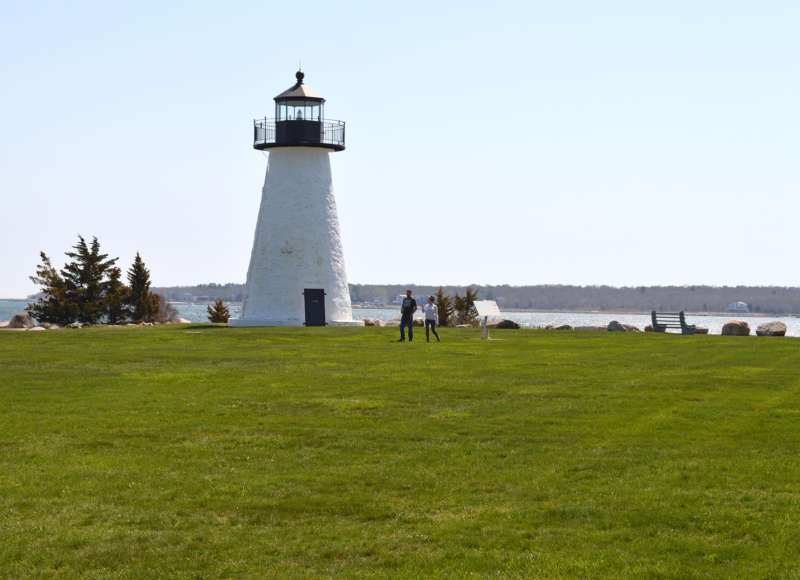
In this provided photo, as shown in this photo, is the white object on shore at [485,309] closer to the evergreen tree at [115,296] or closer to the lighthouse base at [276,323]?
the lighthouse base at [276,323]

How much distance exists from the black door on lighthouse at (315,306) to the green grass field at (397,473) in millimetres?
24579

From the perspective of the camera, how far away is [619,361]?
984 inches

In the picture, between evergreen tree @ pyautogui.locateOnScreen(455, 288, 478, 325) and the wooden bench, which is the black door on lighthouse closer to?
evergreen tree @ pyautogui.locateOnScreen(455, 288, 478, 325)

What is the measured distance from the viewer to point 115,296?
2226 inches

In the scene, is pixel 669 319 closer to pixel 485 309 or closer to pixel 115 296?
pixel 485 309

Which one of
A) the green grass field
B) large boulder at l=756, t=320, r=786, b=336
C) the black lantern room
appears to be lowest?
the green grass field

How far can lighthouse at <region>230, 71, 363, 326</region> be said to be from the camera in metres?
46.4

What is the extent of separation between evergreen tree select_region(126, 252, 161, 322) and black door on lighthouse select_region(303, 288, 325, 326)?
1603cm

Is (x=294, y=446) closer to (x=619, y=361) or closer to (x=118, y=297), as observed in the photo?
(x=619, y=361)

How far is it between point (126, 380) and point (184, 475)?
29.2 ft

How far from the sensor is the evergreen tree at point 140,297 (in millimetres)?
58906

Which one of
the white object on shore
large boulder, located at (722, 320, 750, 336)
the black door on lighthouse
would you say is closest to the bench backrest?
large boulder, located at (722, 320, 750, 336)

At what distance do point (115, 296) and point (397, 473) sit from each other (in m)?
48.0

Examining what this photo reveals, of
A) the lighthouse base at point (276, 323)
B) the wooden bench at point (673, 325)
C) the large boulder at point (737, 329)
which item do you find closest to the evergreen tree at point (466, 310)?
the wooden bench at point (673, 325)
